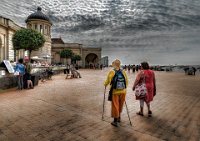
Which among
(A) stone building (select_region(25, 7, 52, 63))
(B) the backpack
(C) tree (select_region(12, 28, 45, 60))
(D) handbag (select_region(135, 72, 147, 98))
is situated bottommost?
(D) handbag (select_region(135, 72, 147, 98))

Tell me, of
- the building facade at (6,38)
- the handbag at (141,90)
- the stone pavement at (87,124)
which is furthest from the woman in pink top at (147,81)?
the building facade at (6,38)

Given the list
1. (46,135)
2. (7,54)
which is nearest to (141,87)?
(46,135)

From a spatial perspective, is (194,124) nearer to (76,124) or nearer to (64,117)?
(76,124)

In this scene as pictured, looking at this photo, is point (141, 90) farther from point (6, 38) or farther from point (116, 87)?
point (6, 38)

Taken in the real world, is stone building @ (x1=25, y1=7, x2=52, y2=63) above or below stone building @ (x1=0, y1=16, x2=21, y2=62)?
above

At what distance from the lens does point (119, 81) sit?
14.0ft

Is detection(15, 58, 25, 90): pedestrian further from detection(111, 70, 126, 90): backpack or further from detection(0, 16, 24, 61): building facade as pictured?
detection(0, 16, 24, 61): building facade

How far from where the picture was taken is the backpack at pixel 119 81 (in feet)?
13.9

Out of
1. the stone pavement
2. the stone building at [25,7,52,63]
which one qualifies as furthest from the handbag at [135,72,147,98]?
the stone building at [25,7,52,63]

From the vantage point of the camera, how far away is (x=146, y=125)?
4266 mm

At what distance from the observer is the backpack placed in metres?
4.22

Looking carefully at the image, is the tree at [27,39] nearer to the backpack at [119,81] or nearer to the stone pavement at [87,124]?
the stone pavement at [87,124]

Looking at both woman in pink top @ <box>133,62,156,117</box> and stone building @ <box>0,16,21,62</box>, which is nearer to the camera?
woman in pink top @ <box>133,62,156,117</box>

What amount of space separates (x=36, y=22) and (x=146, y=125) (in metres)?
43.0
